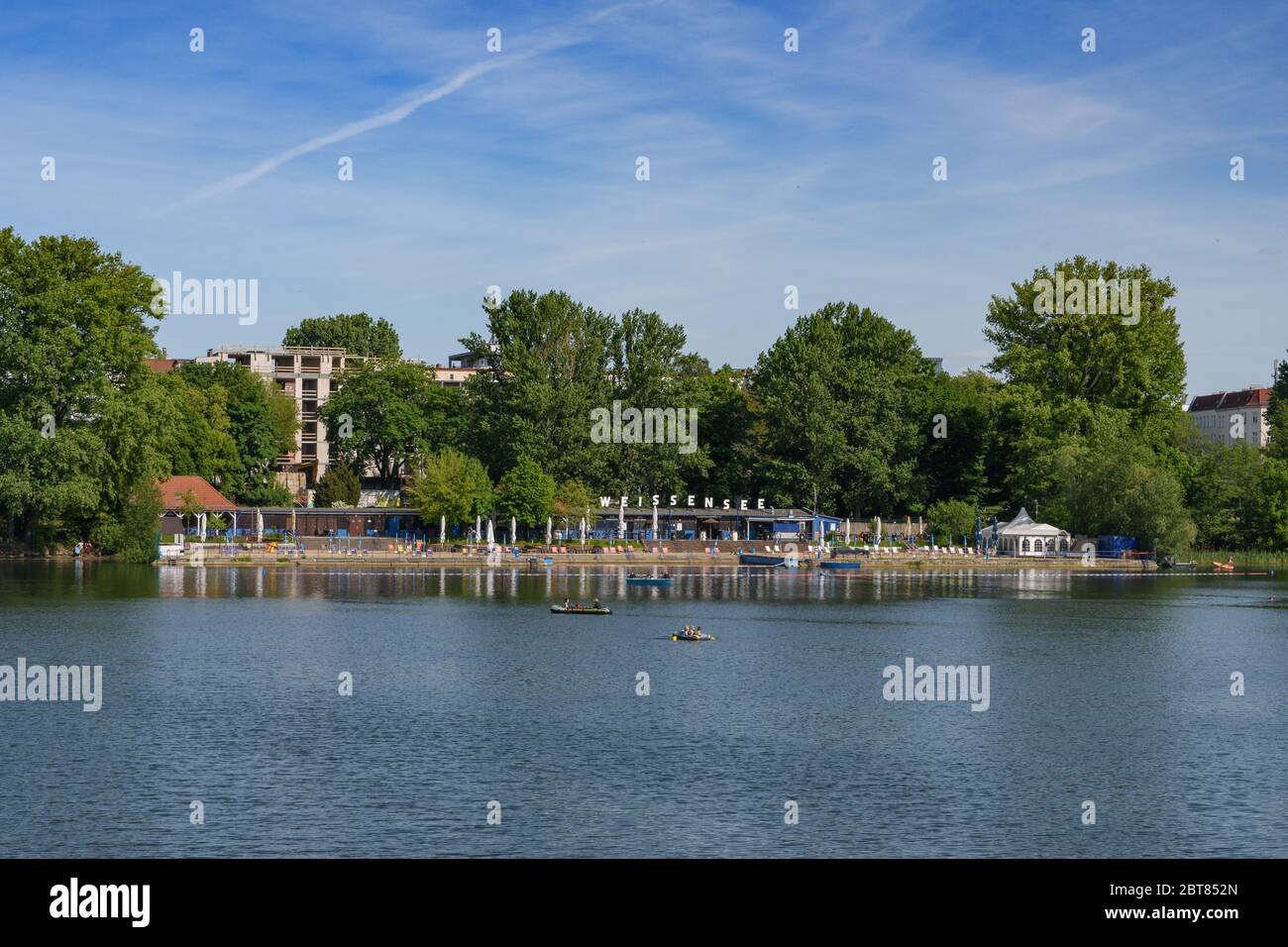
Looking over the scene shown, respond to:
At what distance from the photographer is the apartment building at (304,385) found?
183000 millimetres

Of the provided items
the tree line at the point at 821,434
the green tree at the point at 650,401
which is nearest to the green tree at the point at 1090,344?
the tree line at the point at 821,434

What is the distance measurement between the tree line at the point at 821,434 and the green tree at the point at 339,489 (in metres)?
0.29

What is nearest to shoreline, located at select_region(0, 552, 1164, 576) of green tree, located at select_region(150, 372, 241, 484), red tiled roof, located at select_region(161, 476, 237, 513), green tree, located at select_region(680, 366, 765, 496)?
red tiled roof, located at select_region(161, 476, 237, 513)

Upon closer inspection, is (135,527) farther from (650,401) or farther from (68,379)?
(650,401)

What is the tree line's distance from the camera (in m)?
124

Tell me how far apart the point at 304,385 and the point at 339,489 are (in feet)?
137

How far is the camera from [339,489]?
481 feet

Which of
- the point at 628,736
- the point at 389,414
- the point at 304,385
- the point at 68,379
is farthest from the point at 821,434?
the point at 628,736

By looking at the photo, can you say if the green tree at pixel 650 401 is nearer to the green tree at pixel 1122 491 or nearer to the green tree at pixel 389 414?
the green tree at pixel 389 414
